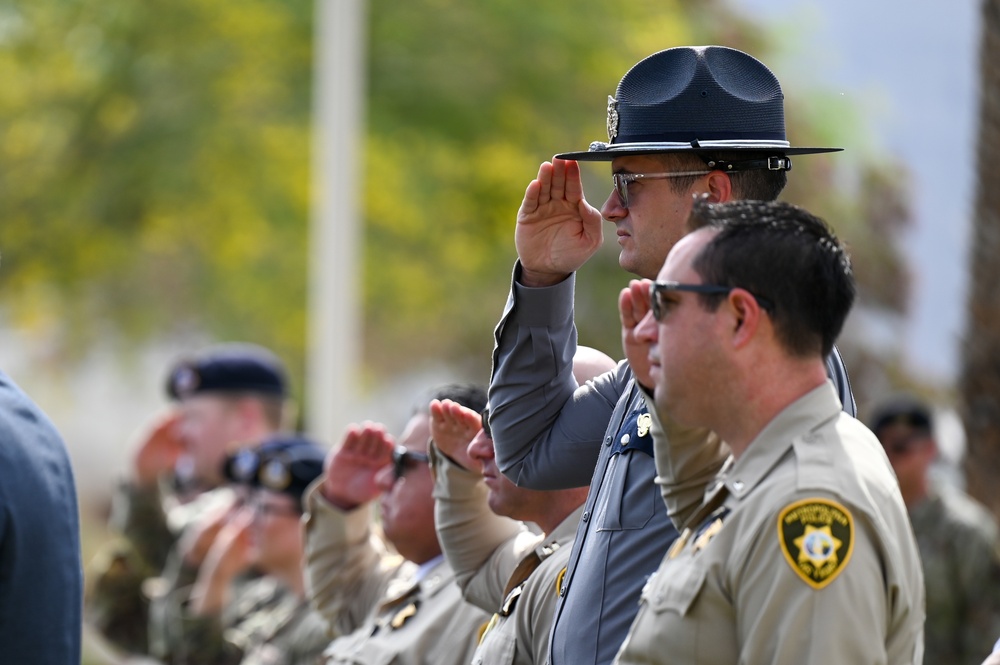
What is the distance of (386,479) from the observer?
4.68 metres

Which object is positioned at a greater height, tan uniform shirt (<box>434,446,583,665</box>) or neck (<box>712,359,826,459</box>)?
neck (<box>712,359,826,459</box>)

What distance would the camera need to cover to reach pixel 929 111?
45.4 ft

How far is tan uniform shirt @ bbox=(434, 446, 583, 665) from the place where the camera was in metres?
3.52

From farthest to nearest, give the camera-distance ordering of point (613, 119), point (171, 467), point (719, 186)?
point (171, 467) < point (613, 119) < point (719, 186)

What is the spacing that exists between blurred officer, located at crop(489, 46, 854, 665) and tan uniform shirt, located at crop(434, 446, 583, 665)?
0.25 meters

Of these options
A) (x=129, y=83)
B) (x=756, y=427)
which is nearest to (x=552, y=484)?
(x=756, y=427)

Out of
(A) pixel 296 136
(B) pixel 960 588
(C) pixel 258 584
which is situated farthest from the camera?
(A) pixel 296 136

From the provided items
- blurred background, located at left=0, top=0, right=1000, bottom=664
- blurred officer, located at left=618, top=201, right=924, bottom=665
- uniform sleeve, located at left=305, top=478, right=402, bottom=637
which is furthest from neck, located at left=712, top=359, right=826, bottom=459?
blurred background, located at left=0, top=0, right=1000, bottom=664

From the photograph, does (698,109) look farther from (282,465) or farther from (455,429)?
(282,465)

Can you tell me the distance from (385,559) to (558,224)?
2169 mm

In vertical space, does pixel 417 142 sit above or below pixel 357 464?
above

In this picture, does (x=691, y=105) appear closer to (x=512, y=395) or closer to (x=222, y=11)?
(x=512, y=395)

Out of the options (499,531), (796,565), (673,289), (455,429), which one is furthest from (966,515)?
(796,565)

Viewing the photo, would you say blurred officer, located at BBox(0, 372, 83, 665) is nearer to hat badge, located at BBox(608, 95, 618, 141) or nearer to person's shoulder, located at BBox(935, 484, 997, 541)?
hat badge, located at BBox(608, 95, 618, 141)
